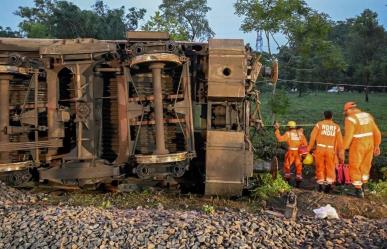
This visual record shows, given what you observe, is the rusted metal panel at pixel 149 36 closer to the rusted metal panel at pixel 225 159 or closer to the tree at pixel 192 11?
the rusted metal panel at pixel 225 159

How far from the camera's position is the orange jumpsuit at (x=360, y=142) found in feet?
25.7

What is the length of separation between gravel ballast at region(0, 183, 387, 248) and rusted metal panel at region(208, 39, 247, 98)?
2356 millimetres

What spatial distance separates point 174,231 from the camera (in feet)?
14.5

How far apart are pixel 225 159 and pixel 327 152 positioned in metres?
2.28

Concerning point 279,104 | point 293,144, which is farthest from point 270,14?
point 293,144

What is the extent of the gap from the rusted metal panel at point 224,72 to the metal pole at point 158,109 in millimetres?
806

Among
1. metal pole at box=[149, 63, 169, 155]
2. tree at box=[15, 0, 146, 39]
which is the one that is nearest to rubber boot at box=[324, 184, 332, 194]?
metal pole at box=[149, 63, 169, 155]

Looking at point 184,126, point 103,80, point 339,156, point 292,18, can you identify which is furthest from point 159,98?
point 292,18

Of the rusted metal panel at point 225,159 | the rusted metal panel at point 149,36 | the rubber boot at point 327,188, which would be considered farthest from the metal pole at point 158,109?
the rubber boot at point 327,188

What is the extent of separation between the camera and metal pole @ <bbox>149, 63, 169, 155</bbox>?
6719mm

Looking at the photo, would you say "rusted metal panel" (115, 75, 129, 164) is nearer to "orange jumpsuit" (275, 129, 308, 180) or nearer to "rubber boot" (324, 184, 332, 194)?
"orange jumpsuit" (275, 129, 308, 180)

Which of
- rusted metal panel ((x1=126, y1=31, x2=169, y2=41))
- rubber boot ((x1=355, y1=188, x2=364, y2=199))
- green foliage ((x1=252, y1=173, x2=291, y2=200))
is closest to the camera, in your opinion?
rusted metal panel ((x1=126, y1=31, x2=169, y2=41))

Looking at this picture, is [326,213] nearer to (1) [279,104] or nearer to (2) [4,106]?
(2) [4,106]

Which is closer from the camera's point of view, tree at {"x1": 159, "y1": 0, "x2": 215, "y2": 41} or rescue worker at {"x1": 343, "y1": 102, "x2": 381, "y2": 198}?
rescue worker at {"x1": 343, "y1": 102, "x2": 381, "y2": 198}
